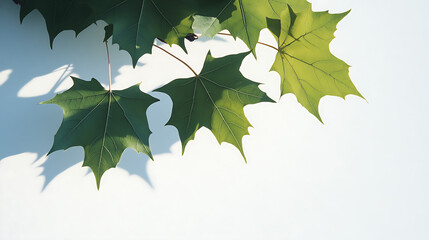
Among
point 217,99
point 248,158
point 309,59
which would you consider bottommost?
point 248,158

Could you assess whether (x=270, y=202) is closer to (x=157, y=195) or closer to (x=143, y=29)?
(x=157, y=195)

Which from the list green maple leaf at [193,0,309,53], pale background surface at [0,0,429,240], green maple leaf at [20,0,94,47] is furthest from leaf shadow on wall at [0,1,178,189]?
green maple leaf at [193,0,309,53]

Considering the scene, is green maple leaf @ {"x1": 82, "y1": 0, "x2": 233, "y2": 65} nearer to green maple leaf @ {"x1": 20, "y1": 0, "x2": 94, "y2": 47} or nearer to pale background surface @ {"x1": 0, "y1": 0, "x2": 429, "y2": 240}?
green maple leaf @ {"x1": 20, "y1": 0, "x2": 94, "y2": 47}

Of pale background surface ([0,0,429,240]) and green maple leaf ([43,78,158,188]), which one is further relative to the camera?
pale background surface ([0,0,429,240])

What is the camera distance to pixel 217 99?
671 mm

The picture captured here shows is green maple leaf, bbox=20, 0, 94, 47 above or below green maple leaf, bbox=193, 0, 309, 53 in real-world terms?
below

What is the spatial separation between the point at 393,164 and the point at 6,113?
94 centimetres

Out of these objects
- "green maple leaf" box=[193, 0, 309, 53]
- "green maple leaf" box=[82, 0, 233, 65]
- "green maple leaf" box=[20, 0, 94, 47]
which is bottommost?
"green maple leaf" box=[20, 0, 94, 47]

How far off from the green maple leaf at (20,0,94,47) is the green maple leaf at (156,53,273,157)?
0.71 ft

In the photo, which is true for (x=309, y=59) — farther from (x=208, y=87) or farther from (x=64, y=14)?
(x=64, y=14)

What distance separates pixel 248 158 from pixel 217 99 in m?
0.25

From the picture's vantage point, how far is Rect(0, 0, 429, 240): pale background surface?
0.75m

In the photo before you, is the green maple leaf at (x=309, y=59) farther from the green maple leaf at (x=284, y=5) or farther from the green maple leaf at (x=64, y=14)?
the green maple leaf at (x=64, y=14)

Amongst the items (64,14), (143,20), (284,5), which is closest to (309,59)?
(284,5)
